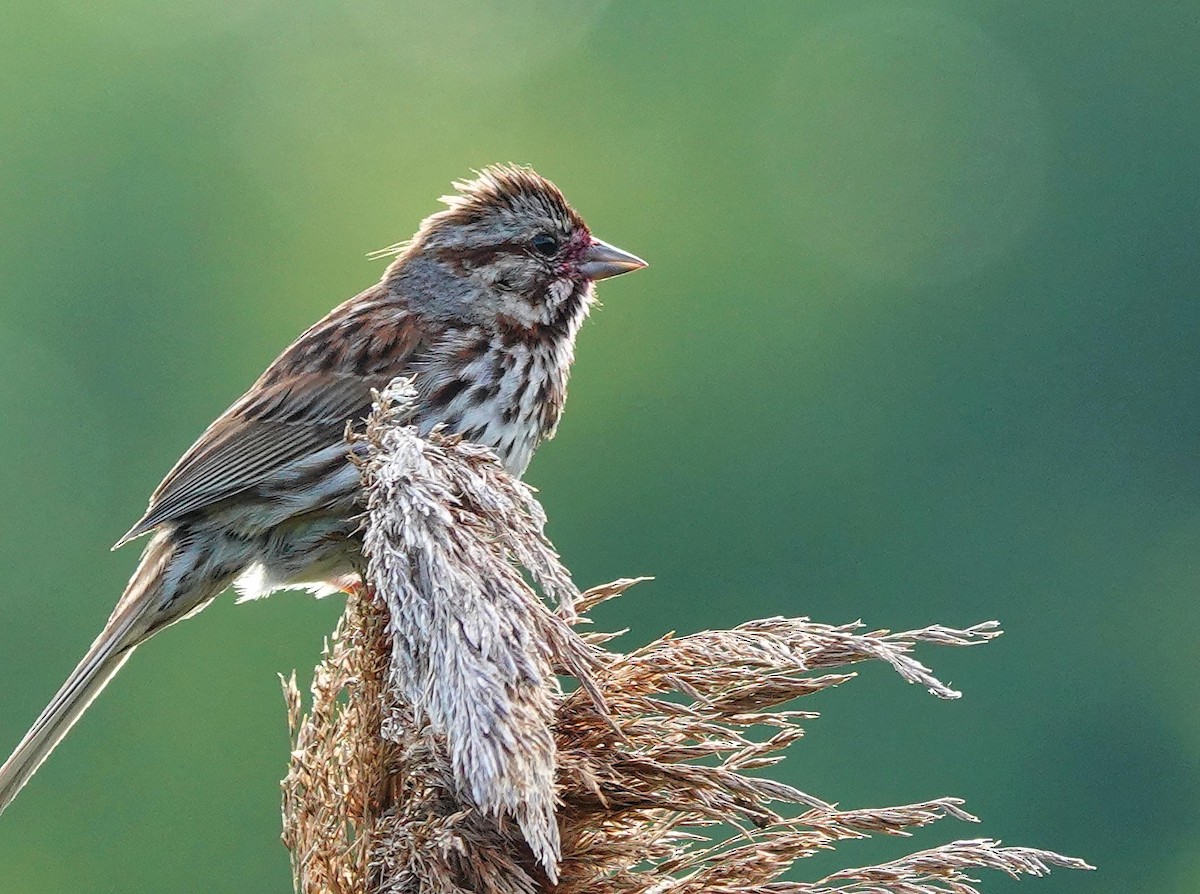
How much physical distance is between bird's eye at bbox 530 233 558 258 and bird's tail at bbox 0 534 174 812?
3.39 feet

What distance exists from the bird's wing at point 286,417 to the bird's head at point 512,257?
17cm

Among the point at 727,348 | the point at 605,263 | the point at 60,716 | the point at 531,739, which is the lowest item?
the point at 531,739

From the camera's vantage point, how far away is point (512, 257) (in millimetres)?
4199

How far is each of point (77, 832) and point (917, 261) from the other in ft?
39.2

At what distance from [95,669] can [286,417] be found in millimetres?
726

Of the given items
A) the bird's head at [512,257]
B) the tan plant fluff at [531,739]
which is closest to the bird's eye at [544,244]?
the bird's head at [512,257]

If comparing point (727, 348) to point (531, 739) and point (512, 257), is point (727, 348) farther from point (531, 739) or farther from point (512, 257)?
point (531, 739)

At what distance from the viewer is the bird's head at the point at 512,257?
417 centimetres

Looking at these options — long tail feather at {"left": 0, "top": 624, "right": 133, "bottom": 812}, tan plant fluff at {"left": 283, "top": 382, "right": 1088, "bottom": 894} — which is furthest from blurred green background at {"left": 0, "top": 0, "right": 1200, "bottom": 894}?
tan plant fluff at {"left": 283, "top": 382, "right": 1088, "bottom": 894}

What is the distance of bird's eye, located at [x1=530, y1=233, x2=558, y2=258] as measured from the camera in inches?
166

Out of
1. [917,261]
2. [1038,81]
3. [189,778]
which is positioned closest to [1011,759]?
[189,778]

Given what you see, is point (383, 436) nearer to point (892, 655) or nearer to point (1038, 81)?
point (892, 655)

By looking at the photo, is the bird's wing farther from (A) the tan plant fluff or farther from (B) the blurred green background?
(B) the blurred green background

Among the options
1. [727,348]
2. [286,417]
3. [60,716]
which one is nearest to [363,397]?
[286,417]
